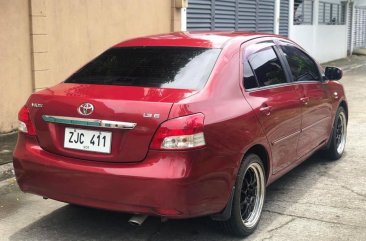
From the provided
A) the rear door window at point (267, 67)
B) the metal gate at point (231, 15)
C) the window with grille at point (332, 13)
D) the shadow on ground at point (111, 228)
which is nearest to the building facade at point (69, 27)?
the metal gate at point (231, 15)

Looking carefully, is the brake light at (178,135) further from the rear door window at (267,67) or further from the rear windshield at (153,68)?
the rear door window at (267,67)

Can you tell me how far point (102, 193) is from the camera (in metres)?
3.54

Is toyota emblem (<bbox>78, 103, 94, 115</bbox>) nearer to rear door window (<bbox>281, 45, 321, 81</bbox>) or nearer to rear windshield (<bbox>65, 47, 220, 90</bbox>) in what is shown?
rear windshield (<bbox>65, 47, 220, 90</bbox>)

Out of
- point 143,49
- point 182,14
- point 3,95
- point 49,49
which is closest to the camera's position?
point 143,49

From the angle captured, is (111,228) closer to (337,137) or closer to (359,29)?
(337,137)

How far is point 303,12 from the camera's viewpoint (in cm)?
1866

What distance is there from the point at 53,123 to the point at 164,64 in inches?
39.0

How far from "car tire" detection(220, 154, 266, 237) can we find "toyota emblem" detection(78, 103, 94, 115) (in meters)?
1.16

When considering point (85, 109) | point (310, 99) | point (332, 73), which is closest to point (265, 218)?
point (310, 99)

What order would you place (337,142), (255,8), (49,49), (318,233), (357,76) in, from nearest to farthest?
(318,233)
(337,142)
(49,49)
(255,8)
(357,76)

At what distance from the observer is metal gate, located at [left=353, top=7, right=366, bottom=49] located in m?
25.9

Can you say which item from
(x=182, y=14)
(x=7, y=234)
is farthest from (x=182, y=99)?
(x=182, y=14)

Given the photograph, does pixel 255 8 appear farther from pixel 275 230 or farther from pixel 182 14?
pixel 275 230

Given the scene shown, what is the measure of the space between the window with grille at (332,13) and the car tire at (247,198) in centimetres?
1735
